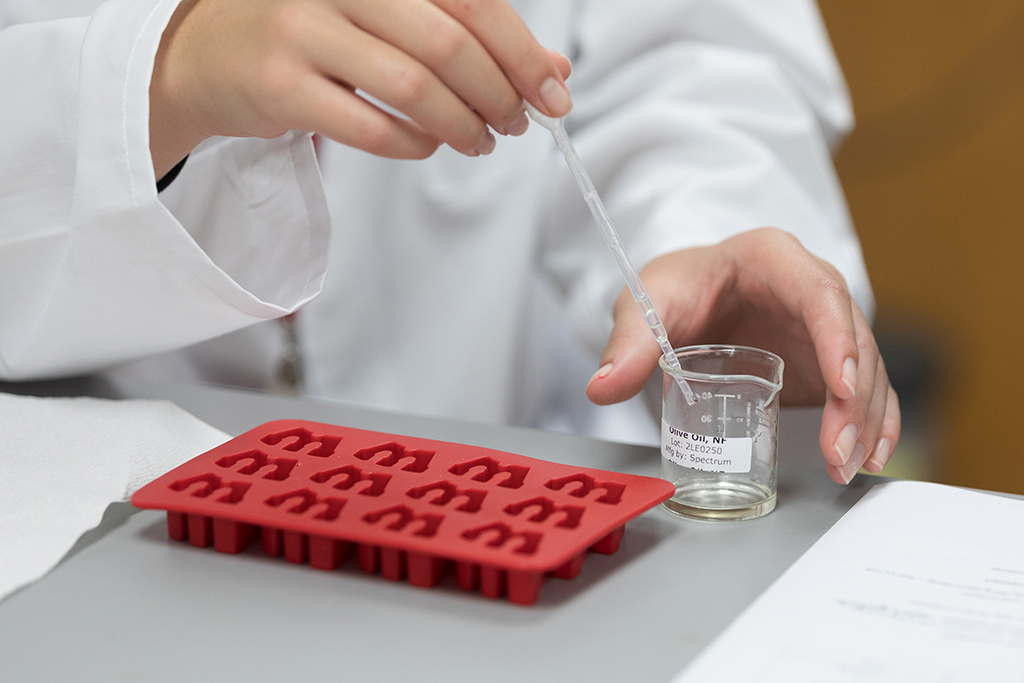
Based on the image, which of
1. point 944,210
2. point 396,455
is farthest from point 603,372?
point 944,210

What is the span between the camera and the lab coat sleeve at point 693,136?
2.77 ft

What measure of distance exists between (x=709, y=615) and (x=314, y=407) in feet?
1.09

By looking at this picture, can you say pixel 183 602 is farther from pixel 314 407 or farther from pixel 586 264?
pixel 586 264

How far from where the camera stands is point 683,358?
0.53 meters

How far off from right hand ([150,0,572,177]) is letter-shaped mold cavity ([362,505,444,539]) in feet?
0.60

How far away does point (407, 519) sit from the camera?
399 millimetres

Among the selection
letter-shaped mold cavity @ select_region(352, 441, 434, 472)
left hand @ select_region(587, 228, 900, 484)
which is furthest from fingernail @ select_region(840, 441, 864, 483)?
letter-shaped mold cavity @ select_region(352, 441, 434, 472)

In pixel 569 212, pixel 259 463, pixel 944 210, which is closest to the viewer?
pixel 259 463

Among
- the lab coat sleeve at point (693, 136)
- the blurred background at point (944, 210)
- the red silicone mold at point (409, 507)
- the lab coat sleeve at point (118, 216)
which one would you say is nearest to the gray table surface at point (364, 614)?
the red silicone mold at point (409, 507)

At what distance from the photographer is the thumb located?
20.8 inches

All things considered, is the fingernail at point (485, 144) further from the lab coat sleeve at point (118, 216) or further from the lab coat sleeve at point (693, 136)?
the lab coat sleeve at point (693, 136)

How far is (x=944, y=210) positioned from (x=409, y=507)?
174cm

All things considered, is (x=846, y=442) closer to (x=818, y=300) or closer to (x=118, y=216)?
(x=818, y=300)

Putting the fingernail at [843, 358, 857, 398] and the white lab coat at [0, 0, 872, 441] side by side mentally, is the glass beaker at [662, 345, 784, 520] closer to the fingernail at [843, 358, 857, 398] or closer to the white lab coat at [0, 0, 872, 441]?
the fingernail at [843, 358, 857, 398]
